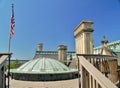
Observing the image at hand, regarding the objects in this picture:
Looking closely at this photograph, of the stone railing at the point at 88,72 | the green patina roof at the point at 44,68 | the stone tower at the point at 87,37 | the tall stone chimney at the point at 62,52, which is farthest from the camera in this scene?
the tall stone chimney at the point at 62,52

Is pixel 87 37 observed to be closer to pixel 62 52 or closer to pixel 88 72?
pixel 88 72

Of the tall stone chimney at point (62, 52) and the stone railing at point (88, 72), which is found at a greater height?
the tall stone chimney at point (62, 52)

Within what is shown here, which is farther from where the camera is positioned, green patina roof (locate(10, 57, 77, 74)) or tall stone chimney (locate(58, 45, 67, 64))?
tall stone chimney (locate(58, 45, 67, 64))

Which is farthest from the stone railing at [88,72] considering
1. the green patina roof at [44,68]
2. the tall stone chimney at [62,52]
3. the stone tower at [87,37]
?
the tall stone chimney at [62,52]

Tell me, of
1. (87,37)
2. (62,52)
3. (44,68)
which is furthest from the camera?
(62,52)

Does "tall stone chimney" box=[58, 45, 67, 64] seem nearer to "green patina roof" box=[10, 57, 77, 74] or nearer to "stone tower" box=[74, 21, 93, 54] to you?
"green patina roof" box=[10, 57, 77, 74]

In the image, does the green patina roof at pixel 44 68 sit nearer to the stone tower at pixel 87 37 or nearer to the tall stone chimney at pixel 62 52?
the stone tower at pixel 87 37

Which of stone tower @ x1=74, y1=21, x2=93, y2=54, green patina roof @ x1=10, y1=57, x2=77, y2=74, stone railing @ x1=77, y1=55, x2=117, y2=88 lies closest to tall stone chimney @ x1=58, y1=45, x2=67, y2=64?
green patina roof @ x1=10, y1=57, x2=77, y2=74

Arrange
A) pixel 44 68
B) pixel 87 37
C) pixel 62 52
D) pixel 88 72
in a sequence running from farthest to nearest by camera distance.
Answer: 1. pixel 62 52
2. pixel 44 68
3. pixel 87 37
4. pixel 88 72

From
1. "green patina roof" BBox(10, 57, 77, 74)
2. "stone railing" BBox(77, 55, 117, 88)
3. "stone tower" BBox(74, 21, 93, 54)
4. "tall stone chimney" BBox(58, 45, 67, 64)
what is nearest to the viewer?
"stone railing" BBox(77, 55, 117, 88)

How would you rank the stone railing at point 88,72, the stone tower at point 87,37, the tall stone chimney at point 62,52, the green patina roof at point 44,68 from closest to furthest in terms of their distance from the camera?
the stone railing at point 88,72 < the stone tower at point 87,37 < the green patina roof at point 44,68 < the tall stone chimney at point 62,52

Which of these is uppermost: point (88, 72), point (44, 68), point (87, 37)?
point (87, 37)

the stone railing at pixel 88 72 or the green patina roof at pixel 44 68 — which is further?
the green patina roof at pixel 44 68

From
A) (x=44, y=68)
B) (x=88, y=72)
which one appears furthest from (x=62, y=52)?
(x=88, y=72)
